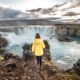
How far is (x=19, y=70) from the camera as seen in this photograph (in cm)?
1112

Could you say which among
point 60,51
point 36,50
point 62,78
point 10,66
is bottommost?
point 60,51

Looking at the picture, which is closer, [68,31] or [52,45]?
[52,45]

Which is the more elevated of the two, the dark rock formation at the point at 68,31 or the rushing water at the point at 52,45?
the dark rock formation at the point at 68,31

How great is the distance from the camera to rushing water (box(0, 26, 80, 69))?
83.2 ft

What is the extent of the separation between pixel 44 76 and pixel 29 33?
40.0 meters

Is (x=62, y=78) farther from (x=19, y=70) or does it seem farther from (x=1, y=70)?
(x=1, y=70)

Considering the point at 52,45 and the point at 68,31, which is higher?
the point at 68,31

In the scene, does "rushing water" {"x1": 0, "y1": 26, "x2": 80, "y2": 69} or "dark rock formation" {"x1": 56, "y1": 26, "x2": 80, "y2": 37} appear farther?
"dark rock formation" {"x1": 56, "y1": 26, "x2": 80, "y2": 37}

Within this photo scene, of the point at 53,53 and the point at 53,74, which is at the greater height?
the point at 53,74

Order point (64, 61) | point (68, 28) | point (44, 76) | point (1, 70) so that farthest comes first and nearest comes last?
point (68, 28) < point (64, 61) < point (1, 70) < point (44, 76)

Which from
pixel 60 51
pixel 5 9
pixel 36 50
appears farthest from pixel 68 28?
pixel 5 9

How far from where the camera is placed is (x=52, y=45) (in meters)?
35.3

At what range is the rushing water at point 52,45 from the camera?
83.2ft

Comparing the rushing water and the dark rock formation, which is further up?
the dark rock formation
